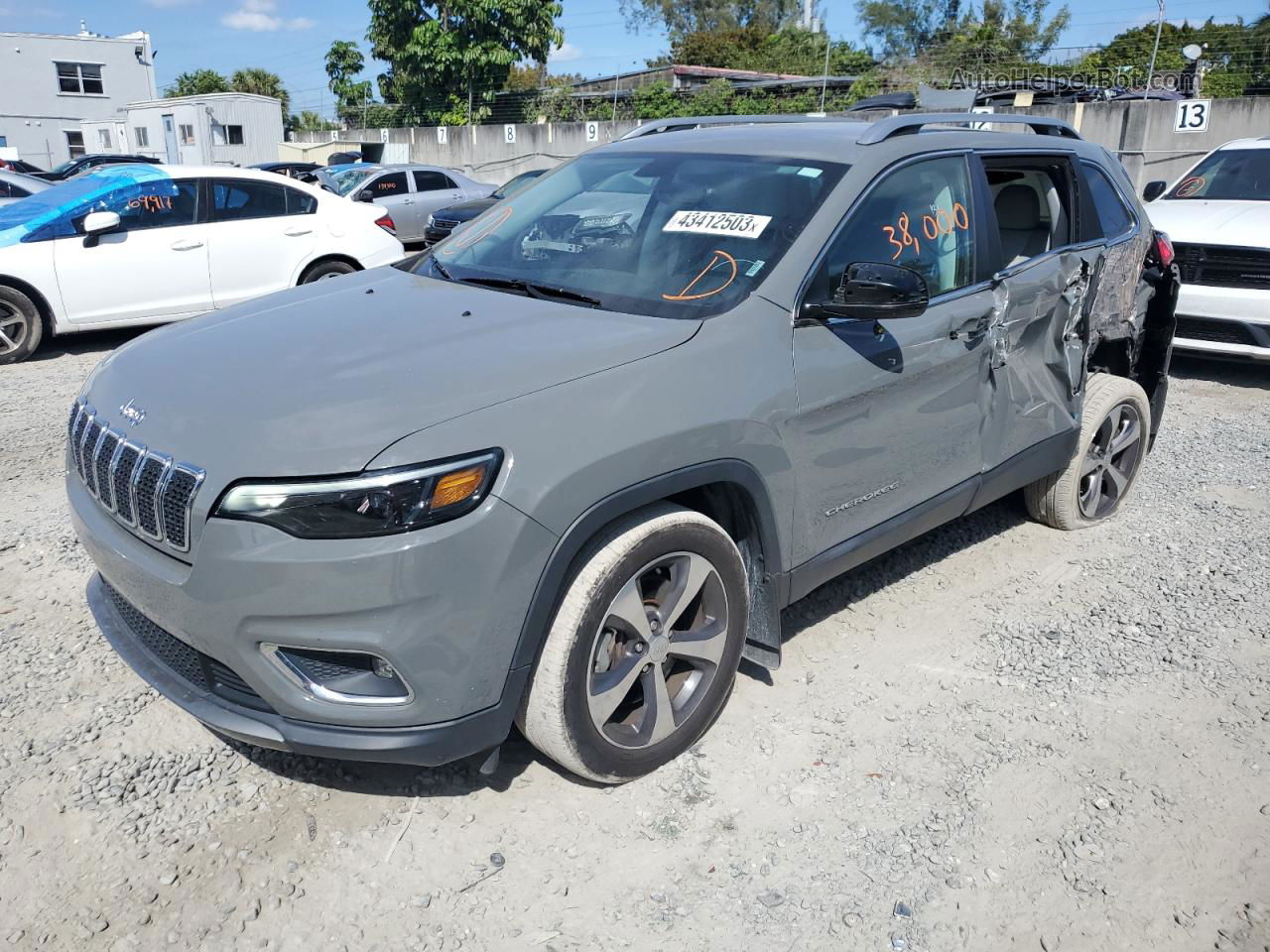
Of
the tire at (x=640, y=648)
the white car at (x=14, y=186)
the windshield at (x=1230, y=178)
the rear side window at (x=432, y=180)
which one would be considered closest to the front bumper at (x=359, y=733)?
the tire at (x=640, y=648)

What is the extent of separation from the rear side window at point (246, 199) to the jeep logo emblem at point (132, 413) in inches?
255

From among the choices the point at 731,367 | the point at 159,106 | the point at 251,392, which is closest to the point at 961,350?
the point at 731,367

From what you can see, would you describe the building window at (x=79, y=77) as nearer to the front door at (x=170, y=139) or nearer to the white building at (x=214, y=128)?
the white building at (x=214, y=128)

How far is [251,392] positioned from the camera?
255cm

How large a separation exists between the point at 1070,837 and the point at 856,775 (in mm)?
604

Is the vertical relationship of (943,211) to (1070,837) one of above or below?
above

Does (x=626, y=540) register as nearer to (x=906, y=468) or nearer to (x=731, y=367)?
(x=731, y=367)

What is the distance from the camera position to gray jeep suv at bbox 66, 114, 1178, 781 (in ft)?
7.50

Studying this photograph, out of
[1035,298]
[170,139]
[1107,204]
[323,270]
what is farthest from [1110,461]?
[170,139]

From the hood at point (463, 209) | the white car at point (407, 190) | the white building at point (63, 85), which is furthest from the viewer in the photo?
the white building at point (63, 85)

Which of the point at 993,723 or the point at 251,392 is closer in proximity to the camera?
the point at 251,392

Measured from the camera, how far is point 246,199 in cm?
867

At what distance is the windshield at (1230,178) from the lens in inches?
325

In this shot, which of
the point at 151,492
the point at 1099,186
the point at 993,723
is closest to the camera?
the point at 151,492
